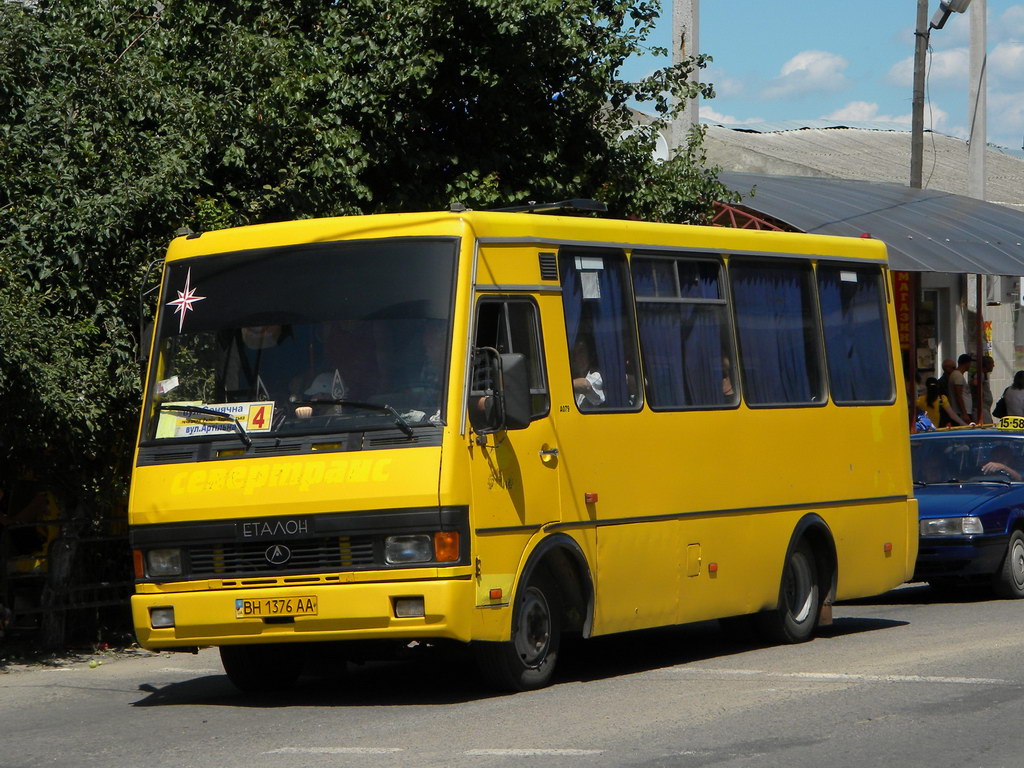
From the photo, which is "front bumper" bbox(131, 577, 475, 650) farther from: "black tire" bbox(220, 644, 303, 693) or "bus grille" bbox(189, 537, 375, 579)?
"black tire" bbox(220, 644, 303, 693)

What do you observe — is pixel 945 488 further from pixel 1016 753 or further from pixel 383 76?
pixel 1016 753

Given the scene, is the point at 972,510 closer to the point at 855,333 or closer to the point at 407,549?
the point at 855,333

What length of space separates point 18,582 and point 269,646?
3.99 metres

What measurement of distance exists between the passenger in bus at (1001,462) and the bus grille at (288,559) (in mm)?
9313

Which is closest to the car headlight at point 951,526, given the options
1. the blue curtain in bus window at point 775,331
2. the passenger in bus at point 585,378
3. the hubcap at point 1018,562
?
the hubcap at point 1018,562

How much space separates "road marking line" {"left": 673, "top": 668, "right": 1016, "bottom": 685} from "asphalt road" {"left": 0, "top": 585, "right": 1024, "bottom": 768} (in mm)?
18

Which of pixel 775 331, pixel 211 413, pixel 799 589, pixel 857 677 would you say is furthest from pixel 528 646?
pixel 775 331

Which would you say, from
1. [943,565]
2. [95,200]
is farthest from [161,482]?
[943,565]

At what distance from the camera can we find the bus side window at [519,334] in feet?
32.1

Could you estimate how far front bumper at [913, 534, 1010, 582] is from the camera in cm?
1544

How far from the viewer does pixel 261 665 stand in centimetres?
1051

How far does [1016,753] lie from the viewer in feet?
25.3

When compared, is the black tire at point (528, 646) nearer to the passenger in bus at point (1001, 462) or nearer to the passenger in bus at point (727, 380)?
the passenger in bus at point (727, 380)

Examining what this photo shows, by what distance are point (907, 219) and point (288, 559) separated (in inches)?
752
